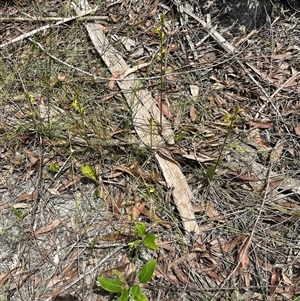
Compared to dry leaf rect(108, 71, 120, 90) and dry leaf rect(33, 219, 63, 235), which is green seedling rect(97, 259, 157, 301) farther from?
dry leaf rect(108, 71, 120, 90)

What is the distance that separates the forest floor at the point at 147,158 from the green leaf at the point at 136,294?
0.31 feet

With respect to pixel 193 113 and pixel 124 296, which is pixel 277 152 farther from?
pixel 124 296

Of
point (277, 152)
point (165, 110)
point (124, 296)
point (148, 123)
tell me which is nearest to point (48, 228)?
point (124, 296)

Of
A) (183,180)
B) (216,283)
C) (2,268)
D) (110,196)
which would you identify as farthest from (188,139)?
(2,268)

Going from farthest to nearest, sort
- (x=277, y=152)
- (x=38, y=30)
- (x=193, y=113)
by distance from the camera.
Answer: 1. (x=38, y=30)
2. (x=193, y=113)
3. (x=277, y=152)

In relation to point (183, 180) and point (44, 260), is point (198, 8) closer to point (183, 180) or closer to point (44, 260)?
point (183, 180)

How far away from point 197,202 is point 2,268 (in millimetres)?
969

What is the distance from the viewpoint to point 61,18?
2.93 meters

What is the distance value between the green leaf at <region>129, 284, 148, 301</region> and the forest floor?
95 millimetres

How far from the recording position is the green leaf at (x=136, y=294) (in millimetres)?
1860

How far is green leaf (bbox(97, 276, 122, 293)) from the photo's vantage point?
187 centimetres

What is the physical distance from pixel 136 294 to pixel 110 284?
0.12 metres

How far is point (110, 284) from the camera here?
6.16 ft

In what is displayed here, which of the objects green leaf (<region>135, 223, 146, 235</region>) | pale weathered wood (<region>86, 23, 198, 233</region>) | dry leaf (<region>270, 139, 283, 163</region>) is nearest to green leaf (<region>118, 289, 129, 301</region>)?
green leaf (<region>135, 223, 146, 235</region>)
